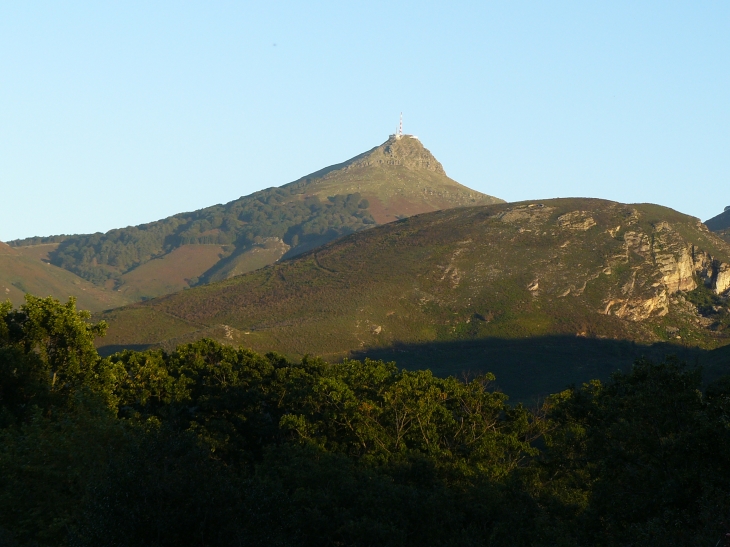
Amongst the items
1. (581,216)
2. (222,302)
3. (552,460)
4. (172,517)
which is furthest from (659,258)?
(172,517)

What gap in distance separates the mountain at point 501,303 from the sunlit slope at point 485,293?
0.35 metres

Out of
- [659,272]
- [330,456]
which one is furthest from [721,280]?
[330,456]

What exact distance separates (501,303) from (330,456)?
126141 millimetres

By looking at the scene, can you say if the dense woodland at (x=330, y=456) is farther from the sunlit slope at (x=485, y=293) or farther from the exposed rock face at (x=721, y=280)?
the exposed rock face at (x=721, y=280)

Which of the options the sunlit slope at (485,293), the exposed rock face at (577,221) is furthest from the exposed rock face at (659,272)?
the exposed rock face at (577,221)

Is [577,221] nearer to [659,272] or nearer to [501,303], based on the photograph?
[659,272]

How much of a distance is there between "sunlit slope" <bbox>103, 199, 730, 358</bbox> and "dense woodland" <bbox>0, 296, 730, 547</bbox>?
85266 mm

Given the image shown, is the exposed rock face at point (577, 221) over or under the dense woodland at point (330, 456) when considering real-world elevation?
over

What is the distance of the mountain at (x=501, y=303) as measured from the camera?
141m

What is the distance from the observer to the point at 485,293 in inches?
6560

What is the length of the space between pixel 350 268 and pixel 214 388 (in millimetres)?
135439

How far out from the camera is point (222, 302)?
182 m

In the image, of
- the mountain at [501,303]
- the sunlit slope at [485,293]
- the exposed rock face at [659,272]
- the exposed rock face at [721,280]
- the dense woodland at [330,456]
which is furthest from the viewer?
the exposed rock face at [721,280]

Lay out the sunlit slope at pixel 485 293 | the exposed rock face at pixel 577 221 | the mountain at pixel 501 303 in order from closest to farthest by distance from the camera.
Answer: the mountain at pixel 501 303, the sunlit slope at pixel 485 293, the exposed rock face at pixel 577 221
